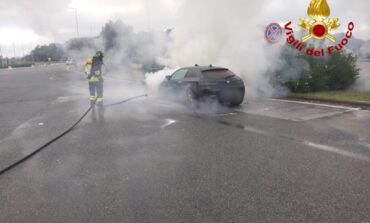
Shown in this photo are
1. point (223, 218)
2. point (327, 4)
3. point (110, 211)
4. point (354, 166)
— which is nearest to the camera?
point (223, 218)

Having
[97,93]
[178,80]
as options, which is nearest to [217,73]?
[178,80]

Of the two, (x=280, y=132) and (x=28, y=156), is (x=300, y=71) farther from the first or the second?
(x=28, y=156)

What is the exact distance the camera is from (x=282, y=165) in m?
4.44

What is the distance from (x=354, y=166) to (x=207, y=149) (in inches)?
83.4

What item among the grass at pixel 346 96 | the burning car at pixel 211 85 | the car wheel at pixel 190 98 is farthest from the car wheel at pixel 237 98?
the grass at pixel 346 96

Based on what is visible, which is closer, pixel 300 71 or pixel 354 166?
pixel 354 166

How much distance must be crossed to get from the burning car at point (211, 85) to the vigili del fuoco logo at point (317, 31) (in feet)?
11.8

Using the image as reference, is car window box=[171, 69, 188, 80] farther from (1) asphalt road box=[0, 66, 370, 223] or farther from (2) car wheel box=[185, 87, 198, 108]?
(1) asphalt road box=[0, 66, 370, 223]

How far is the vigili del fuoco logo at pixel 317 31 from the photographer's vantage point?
37.1ft

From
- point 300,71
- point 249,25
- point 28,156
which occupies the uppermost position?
point 249,25

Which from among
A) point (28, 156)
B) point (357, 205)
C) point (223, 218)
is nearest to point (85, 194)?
point (223, 218)

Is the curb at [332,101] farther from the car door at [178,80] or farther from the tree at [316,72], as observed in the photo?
the car door at [178,80]

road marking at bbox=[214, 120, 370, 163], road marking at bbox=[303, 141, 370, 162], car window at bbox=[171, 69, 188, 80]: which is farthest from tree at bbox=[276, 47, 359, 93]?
road marking at bbox=[303, 141, 370, 162]

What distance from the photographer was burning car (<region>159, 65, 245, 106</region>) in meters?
8.97
